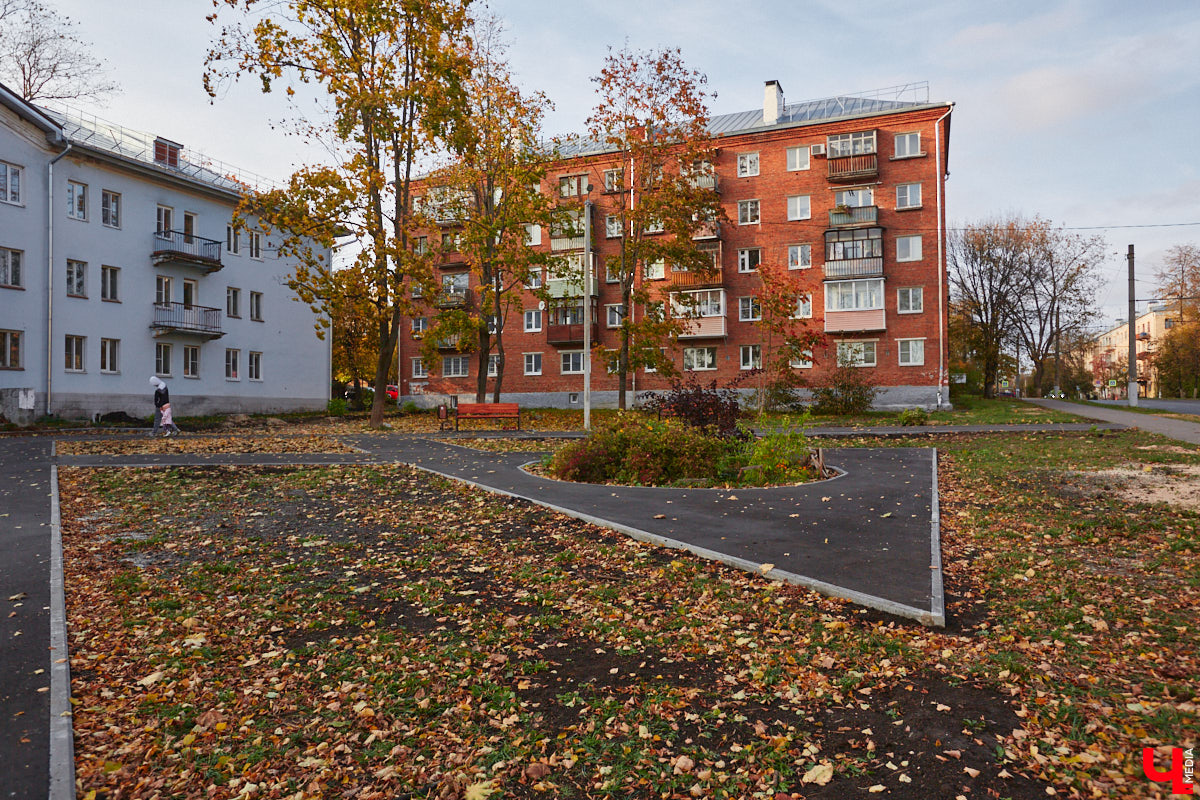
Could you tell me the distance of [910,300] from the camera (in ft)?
124

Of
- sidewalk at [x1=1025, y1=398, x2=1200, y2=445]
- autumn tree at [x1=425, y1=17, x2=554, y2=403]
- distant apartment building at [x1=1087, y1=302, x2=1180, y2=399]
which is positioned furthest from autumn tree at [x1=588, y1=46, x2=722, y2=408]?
distant apartment building at [x1=1087, y1=302, x2=1180, y2=399]

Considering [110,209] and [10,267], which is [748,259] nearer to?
[110,209]

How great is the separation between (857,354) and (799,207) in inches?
365

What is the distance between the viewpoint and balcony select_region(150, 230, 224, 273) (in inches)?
1321

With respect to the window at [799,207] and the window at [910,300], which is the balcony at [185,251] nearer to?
the window at [799,207]

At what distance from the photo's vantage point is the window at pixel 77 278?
3019 cm

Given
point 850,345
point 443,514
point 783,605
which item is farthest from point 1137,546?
point 850,345

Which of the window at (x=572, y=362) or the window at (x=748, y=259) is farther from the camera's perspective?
the window at (x=572, y=362)

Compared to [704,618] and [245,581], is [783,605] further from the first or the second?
[245,581]

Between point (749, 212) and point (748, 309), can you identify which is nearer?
point (748, 309)

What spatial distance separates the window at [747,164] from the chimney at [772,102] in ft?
8.18

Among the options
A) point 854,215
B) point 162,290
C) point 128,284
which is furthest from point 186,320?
point 854,215

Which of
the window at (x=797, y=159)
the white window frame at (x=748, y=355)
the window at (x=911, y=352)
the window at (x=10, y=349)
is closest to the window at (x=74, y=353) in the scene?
the window at (x=10, y=349)

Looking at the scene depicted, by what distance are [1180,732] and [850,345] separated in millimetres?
36048
